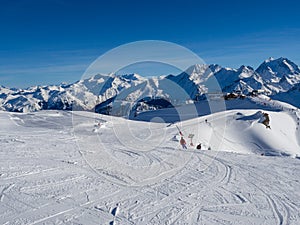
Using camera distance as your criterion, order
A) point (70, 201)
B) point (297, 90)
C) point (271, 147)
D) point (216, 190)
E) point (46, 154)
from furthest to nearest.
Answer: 1. point (297, 90)
2. point (271, 147)
3. point (46, 154)
4. point (216, 190)
5. point (70, 201)

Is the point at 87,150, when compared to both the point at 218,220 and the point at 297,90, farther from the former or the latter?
the point at 297,90

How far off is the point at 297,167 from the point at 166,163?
5.54m

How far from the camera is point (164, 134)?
25672 millimetres

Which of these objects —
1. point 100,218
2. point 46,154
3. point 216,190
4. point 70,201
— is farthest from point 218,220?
point 46,154

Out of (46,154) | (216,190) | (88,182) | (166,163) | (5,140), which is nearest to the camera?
(216,190)

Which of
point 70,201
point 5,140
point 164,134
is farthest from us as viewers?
point 164,134

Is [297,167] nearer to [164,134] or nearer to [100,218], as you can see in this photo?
[100,218]

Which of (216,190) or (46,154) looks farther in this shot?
(46,154)

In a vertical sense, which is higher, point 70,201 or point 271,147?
point 70,201

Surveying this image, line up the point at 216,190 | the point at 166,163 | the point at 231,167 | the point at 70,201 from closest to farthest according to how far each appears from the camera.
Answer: the point at 70,201
the point at 216,190
the point at 231,167
the point at 166,163

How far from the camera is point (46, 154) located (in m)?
14.9

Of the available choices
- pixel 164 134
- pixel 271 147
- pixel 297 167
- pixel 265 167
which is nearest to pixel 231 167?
pixel 265 167

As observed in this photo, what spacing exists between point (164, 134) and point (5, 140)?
12.4m

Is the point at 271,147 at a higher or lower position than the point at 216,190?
lower
